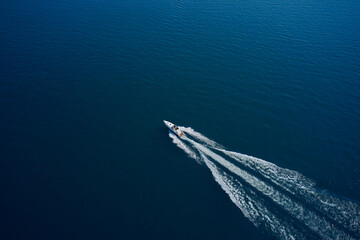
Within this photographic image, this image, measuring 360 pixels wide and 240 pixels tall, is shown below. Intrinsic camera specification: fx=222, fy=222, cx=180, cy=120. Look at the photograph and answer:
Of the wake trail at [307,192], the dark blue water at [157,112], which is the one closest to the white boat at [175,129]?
the dark blue water at [157,112]

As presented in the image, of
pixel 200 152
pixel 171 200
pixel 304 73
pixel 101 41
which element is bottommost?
pixel 171 200

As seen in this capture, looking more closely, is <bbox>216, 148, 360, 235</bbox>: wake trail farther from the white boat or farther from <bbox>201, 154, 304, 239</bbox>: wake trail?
the white boat

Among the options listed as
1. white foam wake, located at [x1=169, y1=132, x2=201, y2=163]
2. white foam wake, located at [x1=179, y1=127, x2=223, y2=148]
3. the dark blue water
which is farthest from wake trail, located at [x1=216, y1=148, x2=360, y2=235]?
white foam wake, located at [x1=169, y1=132, x2=201, y2=163]

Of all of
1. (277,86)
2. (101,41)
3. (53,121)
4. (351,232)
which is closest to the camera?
(351,232)

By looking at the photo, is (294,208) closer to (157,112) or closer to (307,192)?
(307,192)

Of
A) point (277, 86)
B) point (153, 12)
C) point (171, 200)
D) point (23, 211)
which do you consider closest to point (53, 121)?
point (23, 211)

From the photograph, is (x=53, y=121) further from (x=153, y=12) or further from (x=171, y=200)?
(x=153, y=12)

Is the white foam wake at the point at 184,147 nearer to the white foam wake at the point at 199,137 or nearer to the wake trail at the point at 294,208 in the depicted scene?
the white foam wake at the point at 199,137
